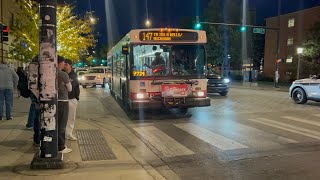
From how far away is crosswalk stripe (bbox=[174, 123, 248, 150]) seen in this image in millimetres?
8695

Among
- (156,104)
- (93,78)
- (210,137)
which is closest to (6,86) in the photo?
(156,104)

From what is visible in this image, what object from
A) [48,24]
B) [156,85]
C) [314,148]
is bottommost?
[314,148]

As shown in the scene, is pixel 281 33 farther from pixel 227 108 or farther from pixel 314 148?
pixel 314 148

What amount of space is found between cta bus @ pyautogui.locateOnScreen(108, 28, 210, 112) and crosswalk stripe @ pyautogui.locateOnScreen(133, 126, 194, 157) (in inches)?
63.0

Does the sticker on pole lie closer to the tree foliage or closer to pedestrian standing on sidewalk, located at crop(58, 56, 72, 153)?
pedestrian standing on sidewalk, located at crop(58, 56, 72, 153)

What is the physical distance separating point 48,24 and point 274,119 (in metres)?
8.83

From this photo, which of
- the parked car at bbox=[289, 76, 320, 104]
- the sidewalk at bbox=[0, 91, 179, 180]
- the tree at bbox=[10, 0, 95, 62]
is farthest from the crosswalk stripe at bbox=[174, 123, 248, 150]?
the tree at bbox=[10, 0, 95, 62]

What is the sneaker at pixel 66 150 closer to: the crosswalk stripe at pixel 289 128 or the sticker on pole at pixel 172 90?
the sticker on pole at pixel 172 90

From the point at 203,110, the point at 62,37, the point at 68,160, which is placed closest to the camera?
the point at 68,160

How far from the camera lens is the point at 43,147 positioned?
6488 mm

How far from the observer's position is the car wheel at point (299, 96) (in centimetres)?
1750

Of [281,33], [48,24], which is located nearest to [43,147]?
[48,24]

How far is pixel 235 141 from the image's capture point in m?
9.24

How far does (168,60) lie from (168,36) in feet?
2.63
